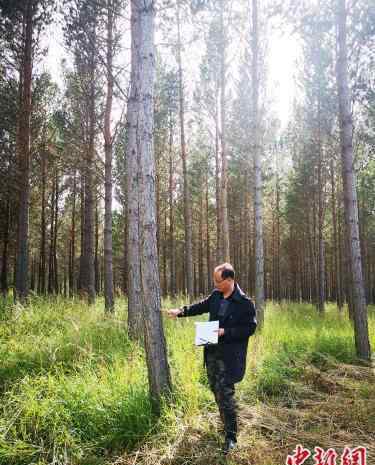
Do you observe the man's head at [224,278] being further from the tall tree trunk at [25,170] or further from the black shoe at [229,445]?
the tall tree trunk at [25,170]

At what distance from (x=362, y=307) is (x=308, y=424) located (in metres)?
3.87

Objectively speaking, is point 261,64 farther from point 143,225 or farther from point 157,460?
point 157,460

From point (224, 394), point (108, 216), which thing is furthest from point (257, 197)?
point (224, 394)

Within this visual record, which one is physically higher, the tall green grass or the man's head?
the man's head

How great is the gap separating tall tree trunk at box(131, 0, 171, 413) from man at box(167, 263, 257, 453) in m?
0.63

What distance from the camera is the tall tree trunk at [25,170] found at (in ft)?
35.5

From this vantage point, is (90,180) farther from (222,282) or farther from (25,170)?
(222,282)

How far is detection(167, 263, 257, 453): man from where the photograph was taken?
12.4 ft

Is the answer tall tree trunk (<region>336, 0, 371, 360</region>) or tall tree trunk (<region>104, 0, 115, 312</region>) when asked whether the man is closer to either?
tall tree trunk (<region>336, 0, 371, 360</region>)

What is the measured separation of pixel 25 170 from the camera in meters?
10.9

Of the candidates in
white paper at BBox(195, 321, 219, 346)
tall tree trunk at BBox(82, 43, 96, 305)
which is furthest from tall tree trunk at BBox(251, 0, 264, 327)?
white paper at BBox(195, 321, 219, 346)

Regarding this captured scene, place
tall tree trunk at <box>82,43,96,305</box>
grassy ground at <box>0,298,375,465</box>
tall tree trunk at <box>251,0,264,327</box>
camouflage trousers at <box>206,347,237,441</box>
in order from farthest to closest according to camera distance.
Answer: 1. tall tree trunk at <box>82,43,96,305</box>
2. tall tree trunk at <box>251,0,264,327</box>
3. camouflage trousers at <box>206,347,237,441</box>
4. grassy ground at <box>0,298,375,465</box>

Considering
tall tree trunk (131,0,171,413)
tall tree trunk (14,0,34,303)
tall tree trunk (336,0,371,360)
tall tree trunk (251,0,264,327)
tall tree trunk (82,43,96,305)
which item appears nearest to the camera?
tall tree trunk (131,0,171,413)

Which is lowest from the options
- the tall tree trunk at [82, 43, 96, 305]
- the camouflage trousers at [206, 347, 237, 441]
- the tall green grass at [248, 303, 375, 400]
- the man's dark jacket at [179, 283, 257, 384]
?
the tall green grass at [248, 303, 375, 400]
